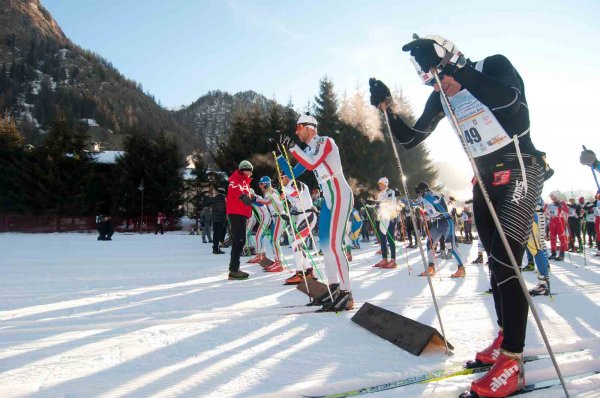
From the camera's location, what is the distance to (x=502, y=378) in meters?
2.18

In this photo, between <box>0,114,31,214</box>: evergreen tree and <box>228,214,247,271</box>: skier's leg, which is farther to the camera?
<box>0,114,31,214</box>: evergreen tree

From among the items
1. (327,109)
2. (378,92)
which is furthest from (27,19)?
(378,92)

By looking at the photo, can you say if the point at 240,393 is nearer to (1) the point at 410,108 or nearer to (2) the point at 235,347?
(2) the point at 235,347

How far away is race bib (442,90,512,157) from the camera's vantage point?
8.36 ft

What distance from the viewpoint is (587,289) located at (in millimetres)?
6031

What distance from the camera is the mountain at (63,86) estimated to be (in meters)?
105

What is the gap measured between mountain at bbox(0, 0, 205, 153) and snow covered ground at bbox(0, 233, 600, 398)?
96946 mm

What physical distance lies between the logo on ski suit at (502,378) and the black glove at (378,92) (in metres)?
2.04

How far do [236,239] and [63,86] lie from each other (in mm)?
133617

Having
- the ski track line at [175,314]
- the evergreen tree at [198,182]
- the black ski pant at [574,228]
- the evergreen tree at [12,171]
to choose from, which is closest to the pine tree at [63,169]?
the evergreen tree at [12,171]

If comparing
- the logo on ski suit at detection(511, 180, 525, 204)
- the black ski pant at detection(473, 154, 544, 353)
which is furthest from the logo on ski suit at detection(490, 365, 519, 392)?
the logo on ski suit at detection(511, 180, 525, 204)

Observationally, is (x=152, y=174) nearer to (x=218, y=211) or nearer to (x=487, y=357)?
(x=218, y=211)

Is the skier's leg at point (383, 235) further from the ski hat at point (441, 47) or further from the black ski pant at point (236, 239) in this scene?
the ski hat at point (441, 47)

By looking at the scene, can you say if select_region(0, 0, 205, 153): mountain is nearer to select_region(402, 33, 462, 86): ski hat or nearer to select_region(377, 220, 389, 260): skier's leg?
select_region(377, 220, 389, 260): skier's leg
